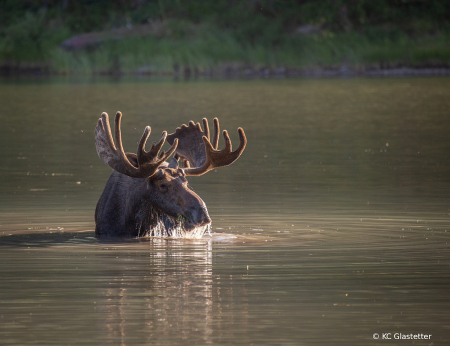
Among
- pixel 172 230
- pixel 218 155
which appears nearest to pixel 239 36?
pixel 218 155

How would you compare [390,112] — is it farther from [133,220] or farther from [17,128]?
[133,220]

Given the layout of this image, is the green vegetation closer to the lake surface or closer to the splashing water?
the lake surface

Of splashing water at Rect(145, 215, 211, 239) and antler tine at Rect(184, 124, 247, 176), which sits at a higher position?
antler tine at Rect(184, 124, 247, 176)

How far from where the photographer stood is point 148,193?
32.1ft

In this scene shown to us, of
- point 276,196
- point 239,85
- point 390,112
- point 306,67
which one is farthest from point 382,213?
point 306,67

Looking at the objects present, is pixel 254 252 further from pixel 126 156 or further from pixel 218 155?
pixel 126 156

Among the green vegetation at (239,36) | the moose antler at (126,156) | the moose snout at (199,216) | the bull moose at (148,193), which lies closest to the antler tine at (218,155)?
the bull moose at (148,193)

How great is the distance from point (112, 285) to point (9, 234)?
3005 millimetres

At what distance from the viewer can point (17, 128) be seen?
25.0 meters

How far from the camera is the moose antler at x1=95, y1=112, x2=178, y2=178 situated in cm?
953

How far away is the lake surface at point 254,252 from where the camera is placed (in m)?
6.59

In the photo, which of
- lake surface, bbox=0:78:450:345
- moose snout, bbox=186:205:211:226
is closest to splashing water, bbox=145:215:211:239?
lake surface, bbox=0:78:450:345

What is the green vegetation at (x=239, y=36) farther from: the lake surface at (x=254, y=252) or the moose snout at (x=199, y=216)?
the moose snout at (x=199, y=216)

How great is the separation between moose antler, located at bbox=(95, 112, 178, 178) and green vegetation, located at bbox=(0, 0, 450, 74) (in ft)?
130
